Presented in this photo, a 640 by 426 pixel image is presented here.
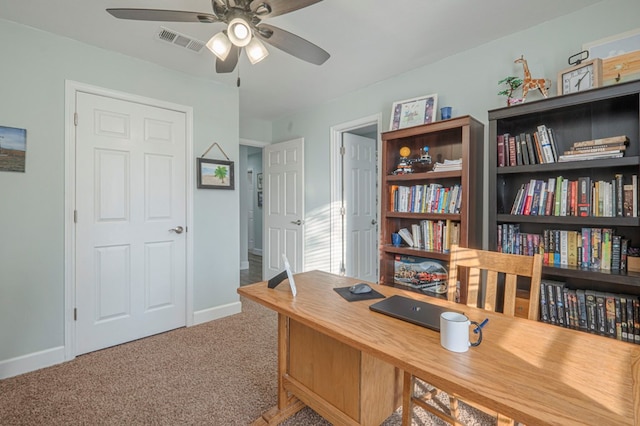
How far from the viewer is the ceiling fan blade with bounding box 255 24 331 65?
1.53 metres

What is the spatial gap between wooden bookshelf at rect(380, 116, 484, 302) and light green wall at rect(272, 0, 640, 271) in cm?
22

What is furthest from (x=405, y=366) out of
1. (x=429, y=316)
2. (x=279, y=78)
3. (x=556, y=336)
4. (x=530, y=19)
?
(x=279, y=78)

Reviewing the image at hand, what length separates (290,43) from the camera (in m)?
1.63

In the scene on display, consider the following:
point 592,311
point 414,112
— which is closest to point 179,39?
point 414,112

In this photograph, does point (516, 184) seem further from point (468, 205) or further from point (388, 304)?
point (388, 304)

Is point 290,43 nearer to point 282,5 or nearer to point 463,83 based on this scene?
point 282,5

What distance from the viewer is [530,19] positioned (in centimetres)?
205

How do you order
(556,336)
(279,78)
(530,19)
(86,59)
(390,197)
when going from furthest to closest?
(279,78)
(390,197)
(86,59)
(530,19)
(556,336)

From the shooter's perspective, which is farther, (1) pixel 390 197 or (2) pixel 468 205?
(1) pixel 390 197

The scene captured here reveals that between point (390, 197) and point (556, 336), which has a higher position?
point (390, 197)

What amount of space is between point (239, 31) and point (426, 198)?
73.5 inches

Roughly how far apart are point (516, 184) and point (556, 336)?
1499 mm

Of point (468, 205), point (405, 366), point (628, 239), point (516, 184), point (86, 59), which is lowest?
point (405, 366)

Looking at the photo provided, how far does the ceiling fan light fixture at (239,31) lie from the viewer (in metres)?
1.44
